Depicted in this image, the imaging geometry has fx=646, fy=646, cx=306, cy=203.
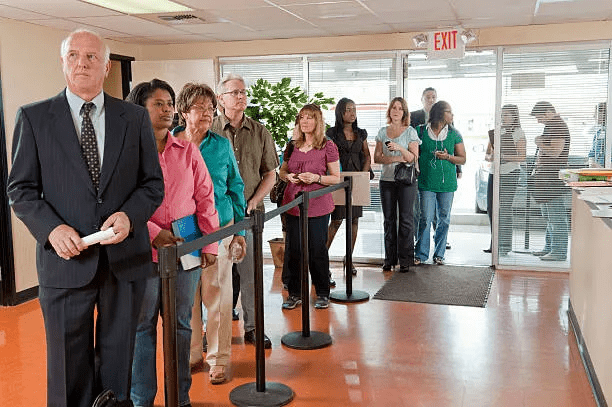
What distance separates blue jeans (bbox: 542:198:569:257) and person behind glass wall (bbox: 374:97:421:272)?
4.43 feet

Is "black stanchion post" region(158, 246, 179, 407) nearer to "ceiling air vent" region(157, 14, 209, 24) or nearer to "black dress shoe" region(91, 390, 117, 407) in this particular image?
"black dress shoe" region(91, 390, 117, 407)

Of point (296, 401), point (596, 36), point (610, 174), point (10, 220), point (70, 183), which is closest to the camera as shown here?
point (70, 183)

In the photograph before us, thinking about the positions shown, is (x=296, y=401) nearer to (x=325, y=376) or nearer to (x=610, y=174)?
(x=325, y=376)

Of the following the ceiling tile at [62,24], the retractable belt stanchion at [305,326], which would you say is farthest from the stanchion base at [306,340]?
the ceiling tile at [62,24]

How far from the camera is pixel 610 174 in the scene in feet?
14.1

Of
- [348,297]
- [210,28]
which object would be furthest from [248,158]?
[210,28]

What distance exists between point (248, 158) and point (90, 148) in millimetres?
1875

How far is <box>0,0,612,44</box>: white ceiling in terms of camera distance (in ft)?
16.4

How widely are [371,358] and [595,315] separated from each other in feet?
4.28

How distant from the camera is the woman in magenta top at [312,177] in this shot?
4762 mm

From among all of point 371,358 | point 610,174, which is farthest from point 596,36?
point 371,358

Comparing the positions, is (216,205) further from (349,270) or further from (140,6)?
(140,6)

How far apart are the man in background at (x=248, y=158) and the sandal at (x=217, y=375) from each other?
58cm

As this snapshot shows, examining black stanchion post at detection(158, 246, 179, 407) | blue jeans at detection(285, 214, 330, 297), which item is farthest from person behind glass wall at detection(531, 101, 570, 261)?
black stanchion post at detection(158, 246, 179, 407)
